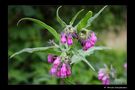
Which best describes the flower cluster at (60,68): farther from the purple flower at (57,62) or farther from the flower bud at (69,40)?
the flower bud at (69,40)

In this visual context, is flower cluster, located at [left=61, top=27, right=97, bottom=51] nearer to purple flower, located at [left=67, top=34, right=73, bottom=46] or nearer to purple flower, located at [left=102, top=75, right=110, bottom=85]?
purple flower, located at [left=67, top=34, right=73, bottom=46]

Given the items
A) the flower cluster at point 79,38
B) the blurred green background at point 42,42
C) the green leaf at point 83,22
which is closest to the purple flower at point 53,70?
the flower cluster at point 79,38

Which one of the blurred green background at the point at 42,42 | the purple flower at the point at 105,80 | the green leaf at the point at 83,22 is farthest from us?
the blurred green background at the point at 42,42

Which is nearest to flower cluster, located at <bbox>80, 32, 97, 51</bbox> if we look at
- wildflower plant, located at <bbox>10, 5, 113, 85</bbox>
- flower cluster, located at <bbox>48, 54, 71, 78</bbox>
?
wildflower plant, located at <bbox>10, 5, 113, 85</bbox>

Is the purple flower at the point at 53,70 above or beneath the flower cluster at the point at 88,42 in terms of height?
beneath

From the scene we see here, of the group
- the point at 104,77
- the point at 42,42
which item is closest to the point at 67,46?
the point at 104,77

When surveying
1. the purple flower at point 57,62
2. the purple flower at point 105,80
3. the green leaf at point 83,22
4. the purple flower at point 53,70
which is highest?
the green leaf at point 83,22
